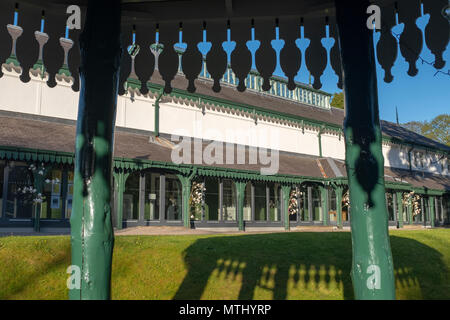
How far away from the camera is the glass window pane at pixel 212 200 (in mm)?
23344

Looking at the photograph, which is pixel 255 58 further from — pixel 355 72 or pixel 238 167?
pixel 238 167

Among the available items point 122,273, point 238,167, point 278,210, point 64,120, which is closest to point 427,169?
point 278,210

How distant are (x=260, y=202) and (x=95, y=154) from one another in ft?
77.1

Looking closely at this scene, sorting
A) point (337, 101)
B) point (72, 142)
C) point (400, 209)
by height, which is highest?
point (337, 101)

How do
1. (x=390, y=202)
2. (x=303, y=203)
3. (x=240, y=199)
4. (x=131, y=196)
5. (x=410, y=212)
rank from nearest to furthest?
(x=131, y=196) → (x=240, y=199) → (x=303, y=203) → (x=390, y=202) → (x=410, y=212)

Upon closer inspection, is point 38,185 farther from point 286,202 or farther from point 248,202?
point 286,202

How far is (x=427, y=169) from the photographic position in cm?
3912

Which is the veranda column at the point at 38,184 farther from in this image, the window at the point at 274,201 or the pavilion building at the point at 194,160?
the window at the point at 274,201

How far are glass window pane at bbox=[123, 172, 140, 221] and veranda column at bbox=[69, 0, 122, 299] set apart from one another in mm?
18295

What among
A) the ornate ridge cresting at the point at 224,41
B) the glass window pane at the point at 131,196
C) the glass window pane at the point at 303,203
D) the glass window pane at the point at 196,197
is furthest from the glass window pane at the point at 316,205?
the ornate ridge cresting at the point at 224,41

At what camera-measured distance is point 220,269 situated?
9.58m

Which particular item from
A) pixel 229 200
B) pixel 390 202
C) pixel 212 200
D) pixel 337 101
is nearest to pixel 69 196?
pixel 212 200
